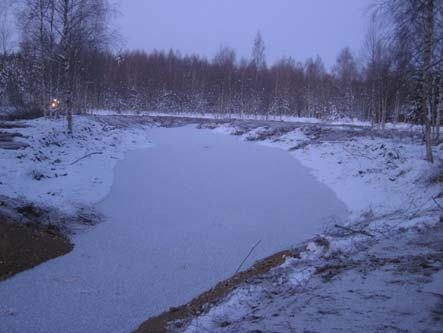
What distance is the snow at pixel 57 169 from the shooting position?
8.30m

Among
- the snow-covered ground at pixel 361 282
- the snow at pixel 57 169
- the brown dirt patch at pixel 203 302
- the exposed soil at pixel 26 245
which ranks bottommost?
the brown dirt patch at pixel 203 302

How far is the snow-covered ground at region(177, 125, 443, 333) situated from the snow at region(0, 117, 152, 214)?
17.8 ft

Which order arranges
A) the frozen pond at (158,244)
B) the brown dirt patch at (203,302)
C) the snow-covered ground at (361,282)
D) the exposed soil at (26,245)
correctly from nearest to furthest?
the snow-covered ground at (361,282) → the brown dirt patch at (203,302) → the frozen pond at (158,244) → the exposed soil at (26,245)

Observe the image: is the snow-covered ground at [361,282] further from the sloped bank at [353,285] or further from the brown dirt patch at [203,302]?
the brown dirt patch at [203,302]

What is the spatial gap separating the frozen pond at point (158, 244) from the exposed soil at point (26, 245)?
0.21 metres

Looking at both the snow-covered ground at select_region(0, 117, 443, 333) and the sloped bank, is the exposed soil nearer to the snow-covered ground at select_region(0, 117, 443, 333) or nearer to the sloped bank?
the snow-covered ground at select_region(0, 117, 443, 333)

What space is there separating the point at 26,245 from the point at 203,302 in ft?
11.2

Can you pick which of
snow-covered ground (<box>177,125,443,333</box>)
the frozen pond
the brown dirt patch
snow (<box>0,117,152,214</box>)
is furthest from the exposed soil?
snow-covered ground (<box>177,125,443,333</box>)

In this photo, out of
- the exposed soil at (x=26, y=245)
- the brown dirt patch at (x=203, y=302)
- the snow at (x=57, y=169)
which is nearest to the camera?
the brown dirt patch at (x=203, y=302)

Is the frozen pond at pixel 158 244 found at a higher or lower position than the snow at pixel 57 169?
lower

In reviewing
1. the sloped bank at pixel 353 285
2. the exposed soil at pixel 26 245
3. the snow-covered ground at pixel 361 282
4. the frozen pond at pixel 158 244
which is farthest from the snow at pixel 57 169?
the snow-covered ground at pixel 361 282

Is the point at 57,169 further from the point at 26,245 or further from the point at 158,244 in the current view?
the point at 158,244

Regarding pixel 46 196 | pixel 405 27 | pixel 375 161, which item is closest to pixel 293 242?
pixel 46 196

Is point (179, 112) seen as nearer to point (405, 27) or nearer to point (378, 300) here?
point (405, 27)
